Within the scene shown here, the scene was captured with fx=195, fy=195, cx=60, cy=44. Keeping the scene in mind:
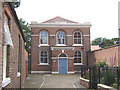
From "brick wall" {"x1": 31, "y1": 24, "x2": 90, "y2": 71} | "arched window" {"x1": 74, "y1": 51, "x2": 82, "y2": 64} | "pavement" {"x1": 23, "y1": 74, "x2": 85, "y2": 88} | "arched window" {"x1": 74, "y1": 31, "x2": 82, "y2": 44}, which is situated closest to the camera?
"pavement" {"x1": 23, "y1": 74, "x2": 85, "y2": 88}

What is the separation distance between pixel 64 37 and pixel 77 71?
6.19 metres

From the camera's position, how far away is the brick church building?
32938mm

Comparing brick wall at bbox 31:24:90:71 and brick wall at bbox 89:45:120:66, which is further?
brick wall at bbox 31:24:90:71

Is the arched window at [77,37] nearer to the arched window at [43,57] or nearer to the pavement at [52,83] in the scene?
the arched window at [43,57]

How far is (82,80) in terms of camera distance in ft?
55.6

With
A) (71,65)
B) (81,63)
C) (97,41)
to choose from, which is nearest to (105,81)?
(71,65)

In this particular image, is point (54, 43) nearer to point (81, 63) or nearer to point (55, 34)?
point (55, 34)

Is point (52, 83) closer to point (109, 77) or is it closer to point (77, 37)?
point (109, 77)

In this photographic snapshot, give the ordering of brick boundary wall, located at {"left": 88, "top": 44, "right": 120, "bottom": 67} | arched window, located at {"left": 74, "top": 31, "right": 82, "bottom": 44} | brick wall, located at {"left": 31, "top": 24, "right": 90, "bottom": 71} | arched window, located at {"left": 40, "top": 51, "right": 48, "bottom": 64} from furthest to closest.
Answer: arched window, located at {"left": 74, "top": 31, "right": 82, "bottom": 44}
arched window, located at {"left": 40, "top": 51, "right": 48, "bottom": 64}
brick wall, located at {"left": 31, "top": 24, "right": 90, "bottom": 71}
brick boundary wall, located at {"left": 88, "top": 44, "right": 120, "bottom": 67}

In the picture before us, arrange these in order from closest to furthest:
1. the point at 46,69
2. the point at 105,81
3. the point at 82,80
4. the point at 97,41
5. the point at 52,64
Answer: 1. the point at 105,81
2. the point at 82,80
3. the point at 52,64
4. the point at 46,69
5. the point at 97,41

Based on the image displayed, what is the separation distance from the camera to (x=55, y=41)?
33.2 meters

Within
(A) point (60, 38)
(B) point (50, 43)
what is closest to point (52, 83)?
(B) point (50, 43)

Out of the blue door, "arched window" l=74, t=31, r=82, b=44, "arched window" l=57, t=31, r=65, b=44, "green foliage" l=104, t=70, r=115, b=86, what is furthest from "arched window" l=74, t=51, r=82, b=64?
"green foliage" l=104, t=70, r=115, b=86

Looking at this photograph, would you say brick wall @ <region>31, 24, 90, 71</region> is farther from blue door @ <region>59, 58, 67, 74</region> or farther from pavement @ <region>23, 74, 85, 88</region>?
pavement @ <region>23, 74, 85, 88</region>
